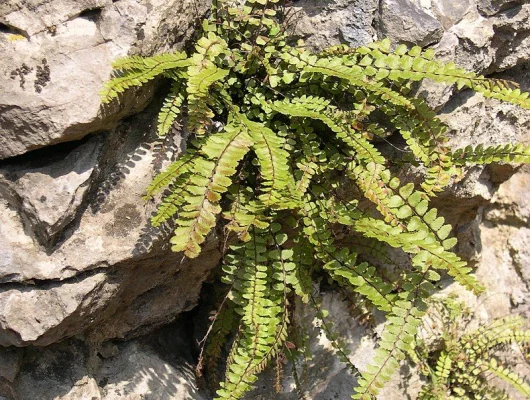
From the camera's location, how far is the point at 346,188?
3938 millimetres

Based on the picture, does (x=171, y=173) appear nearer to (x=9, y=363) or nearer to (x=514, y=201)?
(x=9, y=363)

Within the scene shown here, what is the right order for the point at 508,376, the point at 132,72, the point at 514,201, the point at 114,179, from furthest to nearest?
the point at 514,201
the point at 508,376
the point at 114,179
the point at 132,72

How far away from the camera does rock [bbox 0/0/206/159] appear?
3.17 metres

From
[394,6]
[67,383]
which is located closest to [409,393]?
[67,383]

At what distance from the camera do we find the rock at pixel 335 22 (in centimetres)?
381

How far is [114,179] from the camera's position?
3.55m

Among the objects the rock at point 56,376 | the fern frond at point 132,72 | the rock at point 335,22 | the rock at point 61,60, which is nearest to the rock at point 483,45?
the rock at point 335,22

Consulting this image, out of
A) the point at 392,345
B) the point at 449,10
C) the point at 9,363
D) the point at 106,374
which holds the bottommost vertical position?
the point at 106,374

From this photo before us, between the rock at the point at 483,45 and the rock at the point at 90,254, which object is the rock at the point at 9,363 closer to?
the rock at the point at 90,254

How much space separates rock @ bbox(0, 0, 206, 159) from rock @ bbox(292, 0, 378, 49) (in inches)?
39.3

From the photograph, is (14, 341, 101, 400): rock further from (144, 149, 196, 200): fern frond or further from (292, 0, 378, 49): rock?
(292, 0, 378, 49): rock

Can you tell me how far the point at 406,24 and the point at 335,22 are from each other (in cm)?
47

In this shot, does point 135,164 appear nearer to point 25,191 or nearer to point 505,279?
point 25,191

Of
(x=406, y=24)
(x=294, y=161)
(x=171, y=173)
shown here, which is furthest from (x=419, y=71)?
(x=171, y=173)
